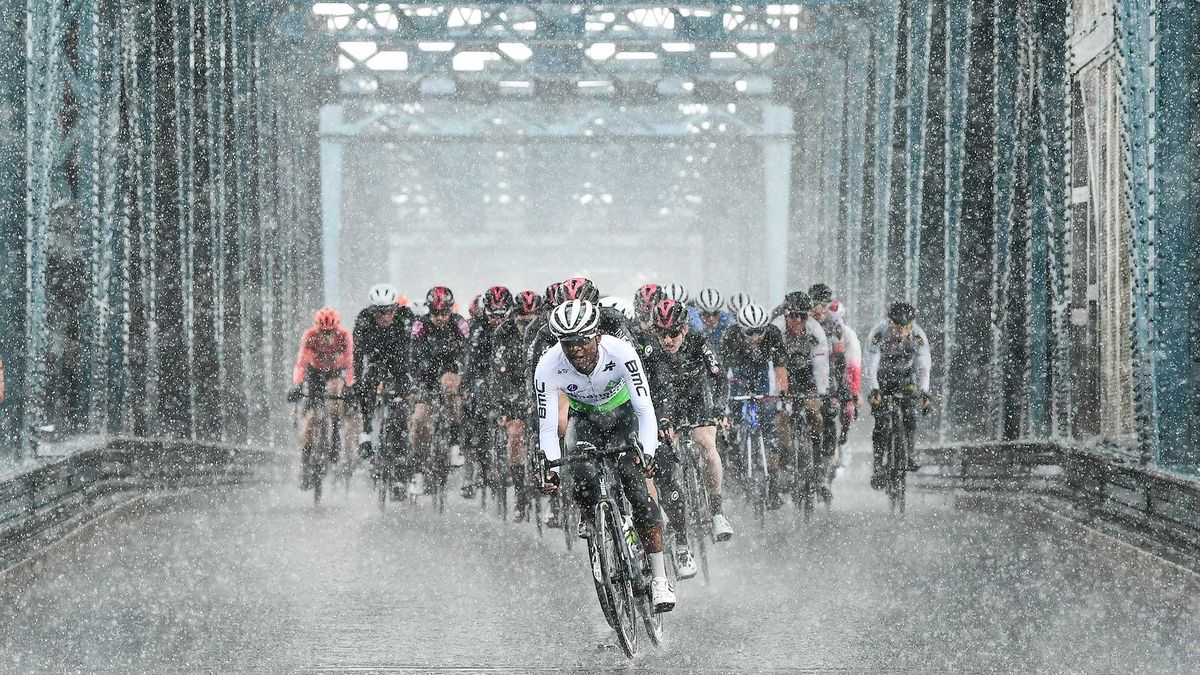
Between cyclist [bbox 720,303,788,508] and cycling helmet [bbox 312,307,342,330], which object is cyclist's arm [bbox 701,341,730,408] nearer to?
cyclist [bbox 720,303,788,508]

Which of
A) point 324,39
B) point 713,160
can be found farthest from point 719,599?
point 713,160

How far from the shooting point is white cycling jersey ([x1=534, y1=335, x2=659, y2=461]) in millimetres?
7812

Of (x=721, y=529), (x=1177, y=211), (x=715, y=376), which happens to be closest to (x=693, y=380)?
(x=715, y=376)

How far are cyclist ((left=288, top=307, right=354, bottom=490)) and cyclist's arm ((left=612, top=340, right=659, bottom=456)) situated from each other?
6.90 metres

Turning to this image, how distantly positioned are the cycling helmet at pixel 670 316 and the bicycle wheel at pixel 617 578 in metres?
3.07

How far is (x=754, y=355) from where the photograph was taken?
12688mm

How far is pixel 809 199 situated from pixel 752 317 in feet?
54.6

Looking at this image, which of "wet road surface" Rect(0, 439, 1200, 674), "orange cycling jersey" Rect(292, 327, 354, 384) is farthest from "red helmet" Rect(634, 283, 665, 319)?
"orange cycling jersey" Rect(292, 327, 354, 384)

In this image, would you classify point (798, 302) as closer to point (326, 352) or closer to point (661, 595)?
point (326, 352)

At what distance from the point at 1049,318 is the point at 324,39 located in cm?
1525

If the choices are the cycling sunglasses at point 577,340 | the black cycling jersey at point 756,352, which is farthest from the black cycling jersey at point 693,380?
the cycling sunglasses at point 577,340

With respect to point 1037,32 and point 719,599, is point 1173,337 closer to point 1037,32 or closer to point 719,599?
point 719,599

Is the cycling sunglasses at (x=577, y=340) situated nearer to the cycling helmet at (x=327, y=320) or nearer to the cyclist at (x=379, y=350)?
the cyclist at (x=379, y=350)

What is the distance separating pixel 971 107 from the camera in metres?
15.2
